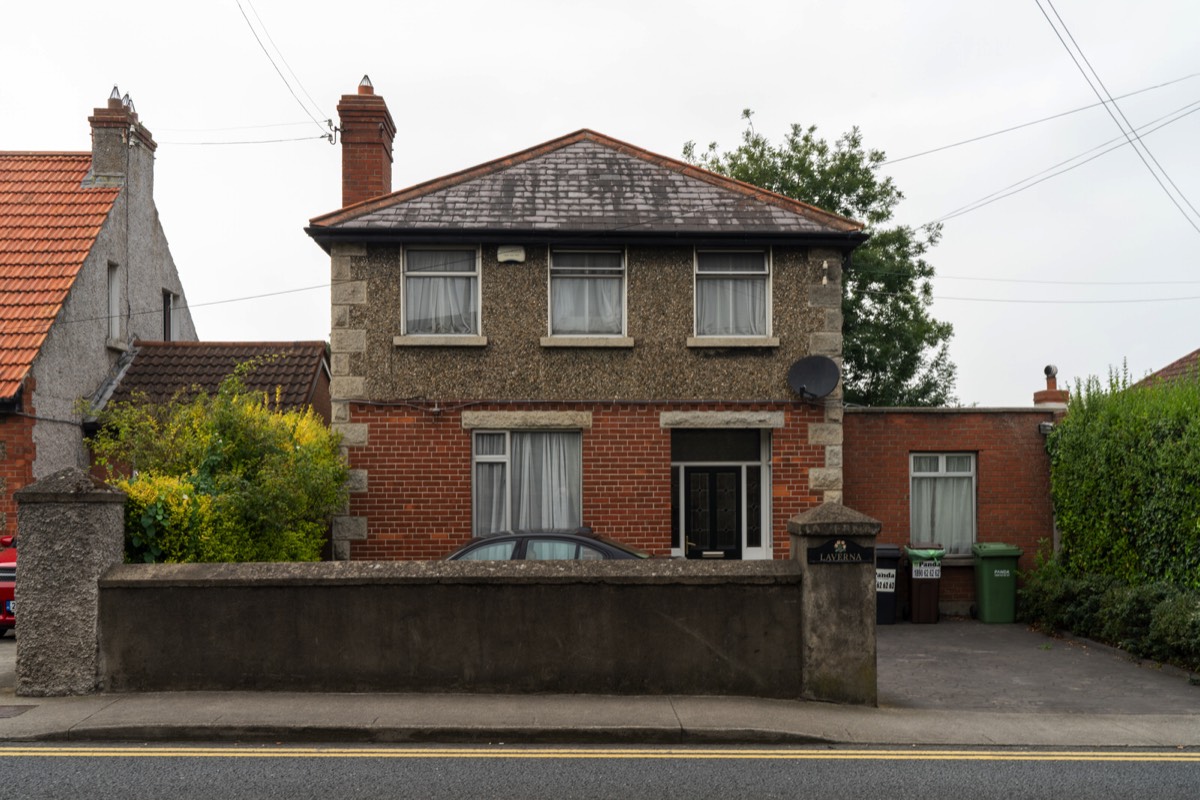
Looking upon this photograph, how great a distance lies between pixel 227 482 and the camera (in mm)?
11703

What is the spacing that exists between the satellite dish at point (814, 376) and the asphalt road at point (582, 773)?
330 inches

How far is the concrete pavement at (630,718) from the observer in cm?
871

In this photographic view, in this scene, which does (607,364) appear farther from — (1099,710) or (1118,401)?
(1099,710)

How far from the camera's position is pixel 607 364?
659 inches

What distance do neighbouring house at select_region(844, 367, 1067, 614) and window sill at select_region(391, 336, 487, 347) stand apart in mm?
5995

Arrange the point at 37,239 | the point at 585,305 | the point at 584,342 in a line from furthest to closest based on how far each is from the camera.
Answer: the point at 37,239 → the point at 585,305 → the point at 584,342

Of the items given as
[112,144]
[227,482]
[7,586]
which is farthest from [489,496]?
[112,144]

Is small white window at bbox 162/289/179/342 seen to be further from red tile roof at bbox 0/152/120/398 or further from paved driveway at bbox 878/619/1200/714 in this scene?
paved driveway at bbox 878/619/1200/714

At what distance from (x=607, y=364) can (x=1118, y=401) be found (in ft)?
23.2

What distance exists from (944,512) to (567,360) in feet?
21.9

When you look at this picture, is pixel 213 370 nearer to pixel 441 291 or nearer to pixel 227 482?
pixel 441 291

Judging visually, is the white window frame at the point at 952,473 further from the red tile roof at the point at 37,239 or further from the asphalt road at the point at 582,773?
the red tile roof at the point at 37,239

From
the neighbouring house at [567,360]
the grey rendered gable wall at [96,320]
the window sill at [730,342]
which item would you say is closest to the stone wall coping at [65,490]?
the neighbouring house at [567,360]

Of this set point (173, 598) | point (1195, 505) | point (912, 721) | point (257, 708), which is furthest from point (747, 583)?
point (1195, 505)
